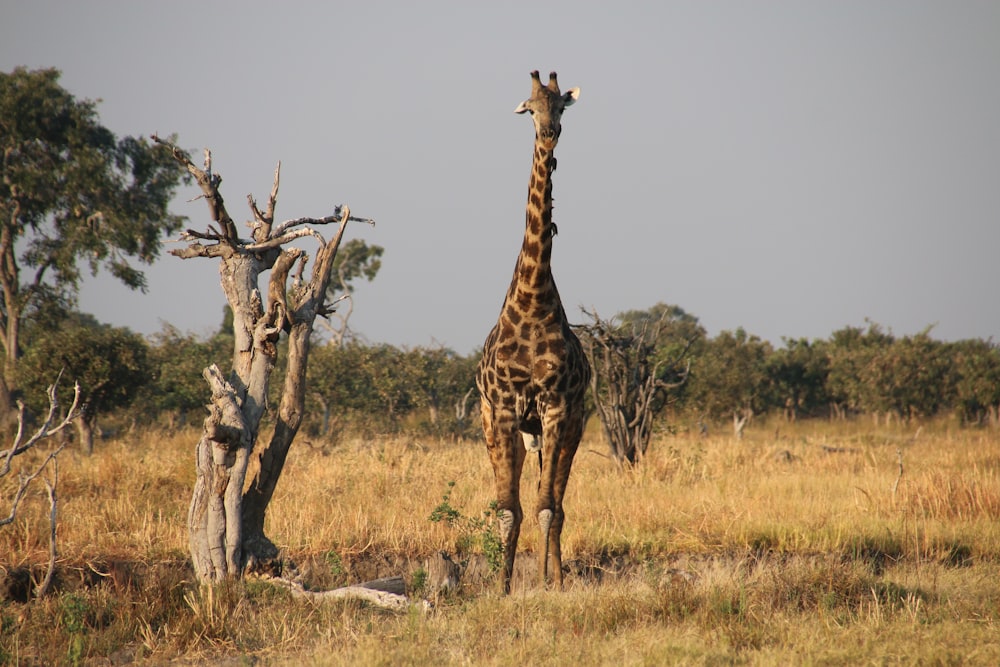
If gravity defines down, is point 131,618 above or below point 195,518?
below

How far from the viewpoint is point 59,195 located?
24.5 meters

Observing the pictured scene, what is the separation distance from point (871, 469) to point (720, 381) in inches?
614

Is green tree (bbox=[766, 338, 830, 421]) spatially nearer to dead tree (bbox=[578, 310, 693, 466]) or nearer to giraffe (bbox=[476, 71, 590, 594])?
dead tree (bbox=[578, 310, 693, 466])

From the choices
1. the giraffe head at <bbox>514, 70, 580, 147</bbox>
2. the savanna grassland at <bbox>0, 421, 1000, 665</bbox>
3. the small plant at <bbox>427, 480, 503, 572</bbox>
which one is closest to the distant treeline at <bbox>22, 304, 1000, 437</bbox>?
the savanna grassland at <bbox>0, 421, 1000, 665</bbox>

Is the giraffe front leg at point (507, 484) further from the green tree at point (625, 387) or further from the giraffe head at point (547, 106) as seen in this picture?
the green tree at point (625, 387)

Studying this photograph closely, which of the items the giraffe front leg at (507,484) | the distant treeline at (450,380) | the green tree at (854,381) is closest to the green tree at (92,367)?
the distant treeline at (450,380)

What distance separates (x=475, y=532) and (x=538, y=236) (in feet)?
11.2

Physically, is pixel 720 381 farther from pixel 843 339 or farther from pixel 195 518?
pixel 195 518

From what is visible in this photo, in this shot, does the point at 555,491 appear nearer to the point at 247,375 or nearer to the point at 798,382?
the point at 247,375

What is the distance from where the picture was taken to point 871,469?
12547mm

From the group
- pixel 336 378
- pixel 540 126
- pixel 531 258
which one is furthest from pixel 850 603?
pixel 336 378

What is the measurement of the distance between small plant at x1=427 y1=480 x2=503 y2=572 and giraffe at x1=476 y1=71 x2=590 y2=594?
0.10 metres

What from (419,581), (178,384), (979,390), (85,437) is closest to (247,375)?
(419,581)

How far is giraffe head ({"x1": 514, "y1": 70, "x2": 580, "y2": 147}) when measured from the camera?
6.78 metres
